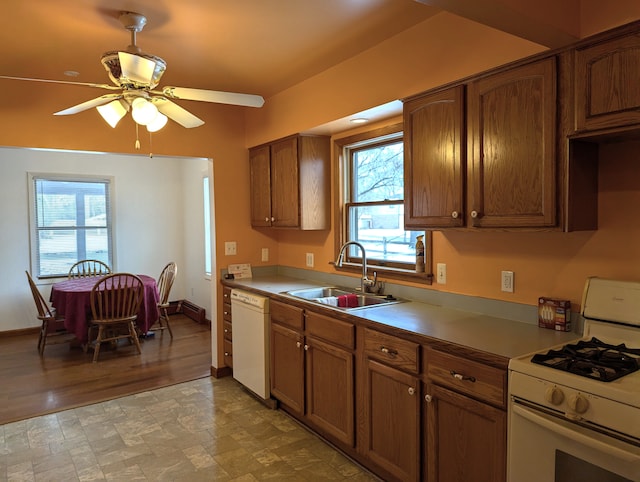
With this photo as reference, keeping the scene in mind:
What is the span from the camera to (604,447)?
1.39m

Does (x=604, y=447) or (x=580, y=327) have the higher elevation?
(x=580, y=327)

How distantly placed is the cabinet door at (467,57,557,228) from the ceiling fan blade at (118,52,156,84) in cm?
152

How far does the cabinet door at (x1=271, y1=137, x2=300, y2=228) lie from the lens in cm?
359

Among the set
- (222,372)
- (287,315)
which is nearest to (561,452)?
(287,315)

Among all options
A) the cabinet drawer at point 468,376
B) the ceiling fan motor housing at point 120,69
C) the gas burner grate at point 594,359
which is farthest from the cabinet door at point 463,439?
the ceiling fan motor housing at point 120,69

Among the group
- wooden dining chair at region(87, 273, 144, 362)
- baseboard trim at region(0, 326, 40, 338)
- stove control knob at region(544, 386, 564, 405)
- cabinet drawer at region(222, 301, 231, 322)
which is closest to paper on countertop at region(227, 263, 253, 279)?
cabinet drawer at region(222, 301, 231, 322)

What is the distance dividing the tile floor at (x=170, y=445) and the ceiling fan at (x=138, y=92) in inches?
77.4

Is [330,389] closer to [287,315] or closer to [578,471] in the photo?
[287,315]

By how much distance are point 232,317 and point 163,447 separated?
1.19 meters

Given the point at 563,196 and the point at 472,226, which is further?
the point at 472,226

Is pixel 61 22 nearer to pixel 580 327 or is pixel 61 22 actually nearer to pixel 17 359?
pixel 580 327

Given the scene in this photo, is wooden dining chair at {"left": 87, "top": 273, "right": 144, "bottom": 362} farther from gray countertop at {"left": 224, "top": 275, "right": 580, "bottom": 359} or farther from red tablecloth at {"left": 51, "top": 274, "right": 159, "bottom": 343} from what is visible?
gray countertop at {"left": 224, "top": 275, "right": 580, "bottom": 359}

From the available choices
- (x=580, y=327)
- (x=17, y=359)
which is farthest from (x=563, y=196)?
(x=17, y=359)

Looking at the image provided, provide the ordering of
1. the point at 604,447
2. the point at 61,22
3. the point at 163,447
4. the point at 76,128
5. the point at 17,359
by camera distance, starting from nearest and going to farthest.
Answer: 1. the point at 604,447
2. the point at 61,22
3. the point at 163,447
4. the point at 76,128
5. the point at 17,359
